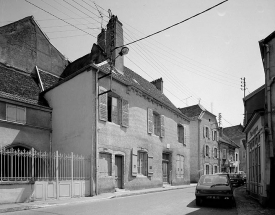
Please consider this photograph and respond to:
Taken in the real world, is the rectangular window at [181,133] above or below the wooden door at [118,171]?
above

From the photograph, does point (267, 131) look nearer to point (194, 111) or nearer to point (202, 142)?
point (202, 142)

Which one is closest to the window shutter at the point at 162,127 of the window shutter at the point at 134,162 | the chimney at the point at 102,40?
the window shutter at the point at 134,162

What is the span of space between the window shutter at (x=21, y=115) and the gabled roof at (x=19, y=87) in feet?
1.69

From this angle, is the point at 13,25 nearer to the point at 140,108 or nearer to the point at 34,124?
the point at 34,124

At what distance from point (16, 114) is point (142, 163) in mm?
9512

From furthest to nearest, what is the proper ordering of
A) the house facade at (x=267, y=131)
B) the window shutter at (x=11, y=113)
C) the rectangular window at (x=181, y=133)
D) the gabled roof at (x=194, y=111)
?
the gabled roof at (x=194, y=111)
the rectangular window at (x=181, y=133)
the window shutter at (x=11, y=113)
the house facade at (x=267, y=131)

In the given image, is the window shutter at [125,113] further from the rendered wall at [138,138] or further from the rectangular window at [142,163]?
the rectangular window at [142,163]

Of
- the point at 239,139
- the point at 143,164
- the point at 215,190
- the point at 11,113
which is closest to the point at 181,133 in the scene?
the point at 143,164

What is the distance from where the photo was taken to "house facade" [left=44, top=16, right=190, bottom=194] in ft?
52.5

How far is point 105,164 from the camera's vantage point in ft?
53.5

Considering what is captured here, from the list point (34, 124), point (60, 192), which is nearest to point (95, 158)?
point (60, 192)

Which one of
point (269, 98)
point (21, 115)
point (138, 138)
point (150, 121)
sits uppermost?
point (269, 98)

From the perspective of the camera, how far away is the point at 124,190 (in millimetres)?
17625

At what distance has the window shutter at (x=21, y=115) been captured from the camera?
15.4 m
